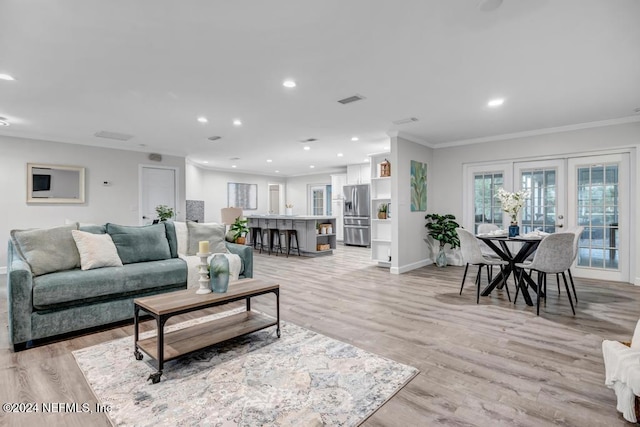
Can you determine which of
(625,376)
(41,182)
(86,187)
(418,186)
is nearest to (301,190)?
(418,186)

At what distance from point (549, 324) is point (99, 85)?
17.2 feet

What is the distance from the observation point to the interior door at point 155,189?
6.97 m

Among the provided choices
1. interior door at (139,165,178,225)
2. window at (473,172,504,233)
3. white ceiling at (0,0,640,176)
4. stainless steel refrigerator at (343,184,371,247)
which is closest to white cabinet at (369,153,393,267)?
white ceiling at (0,0,640,176)

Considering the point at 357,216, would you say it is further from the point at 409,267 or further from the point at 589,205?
the point at 589,205

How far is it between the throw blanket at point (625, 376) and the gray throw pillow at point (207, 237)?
3917 mm

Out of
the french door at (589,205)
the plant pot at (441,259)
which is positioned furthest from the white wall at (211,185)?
the french door at (589,205)

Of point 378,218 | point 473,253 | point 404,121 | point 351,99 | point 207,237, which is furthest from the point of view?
point 378,218

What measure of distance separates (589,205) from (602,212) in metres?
0.19

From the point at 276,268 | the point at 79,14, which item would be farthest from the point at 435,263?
the point at 79,14

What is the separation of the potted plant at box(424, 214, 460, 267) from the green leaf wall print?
0.36 m

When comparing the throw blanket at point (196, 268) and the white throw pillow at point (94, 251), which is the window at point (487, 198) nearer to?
the throw blanket at point (196, 268)

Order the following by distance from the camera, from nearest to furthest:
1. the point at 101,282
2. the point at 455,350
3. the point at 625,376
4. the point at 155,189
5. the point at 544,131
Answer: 1. the point at 625,376
2. the point at 455,350
3. the point at 101,282
4. the point at 544,131
5. the point at 155,189

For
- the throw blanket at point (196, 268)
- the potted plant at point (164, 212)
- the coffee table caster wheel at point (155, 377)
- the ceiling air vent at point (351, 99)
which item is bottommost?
the coffee table caster wheel at point (155, 377)

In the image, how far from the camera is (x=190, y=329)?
8.55ft
